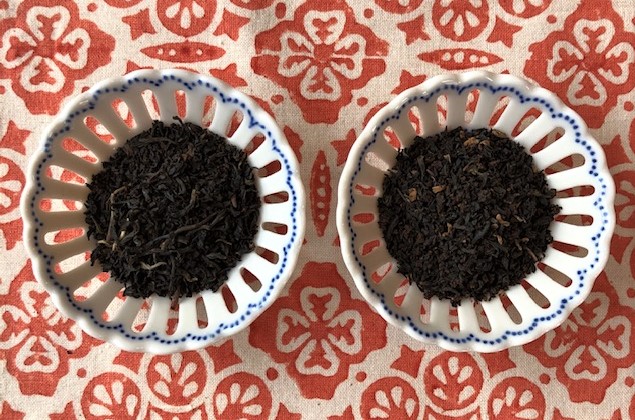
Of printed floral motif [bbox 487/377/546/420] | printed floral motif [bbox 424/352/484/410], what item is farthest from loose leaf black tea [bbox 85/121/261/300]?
printed floral motif [bbox 487/377/546/420]

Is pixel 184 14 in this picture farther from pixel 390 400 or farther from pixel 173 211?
pixel 390 400

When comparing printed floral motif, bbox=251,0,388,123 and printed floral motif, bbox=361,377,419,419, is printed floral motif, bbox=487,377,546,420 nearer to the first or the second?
printed floral motif, bbox=361,377,419,419

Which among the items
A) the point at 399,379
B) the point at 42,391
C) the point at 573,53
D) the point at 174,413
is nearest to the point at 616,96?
the point at 573,53

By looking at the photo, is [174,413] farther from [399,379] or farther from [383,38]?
[383,38]

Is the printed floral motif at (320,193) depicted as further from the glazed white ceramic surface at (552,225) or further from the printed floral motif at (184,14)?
the printed floral motif at (184,14)

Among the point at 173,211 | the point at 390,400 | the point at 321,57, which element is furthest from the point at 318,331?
the point at 321,57

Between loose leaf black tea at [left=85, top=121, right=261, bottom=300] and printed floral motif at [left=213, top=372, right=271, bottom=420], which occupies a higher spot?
loose leaf black tea at [left=85, top=121, right=261, bottom=300]
